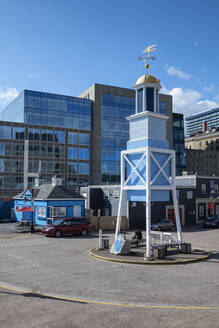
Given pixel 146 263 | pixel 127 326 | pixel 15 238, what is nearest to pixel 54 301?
pixel 127 326

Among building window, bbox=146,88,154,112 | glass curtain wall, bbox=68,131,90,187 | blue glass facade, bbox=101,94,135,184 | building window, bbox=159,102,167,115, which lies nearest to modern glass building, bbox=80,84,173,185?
blue glass facade, bbox=101,94,135,184

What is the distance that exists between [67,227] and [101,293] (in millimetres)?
18086

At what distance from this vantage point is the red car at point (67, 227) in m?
30.4

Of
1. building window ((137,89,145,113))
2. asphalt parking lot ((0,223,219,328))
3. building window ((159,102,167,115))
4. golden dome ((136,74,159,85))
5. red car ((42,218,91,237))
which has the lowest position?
asphalt parking lot ((0,223,219,328))

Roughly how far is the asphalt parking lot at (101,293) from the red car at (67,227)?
8.95 meters

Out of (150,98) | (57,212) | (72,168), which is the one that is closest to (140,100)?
(150,98)

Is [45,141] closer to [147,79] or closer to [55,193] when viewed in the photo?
[55,193]

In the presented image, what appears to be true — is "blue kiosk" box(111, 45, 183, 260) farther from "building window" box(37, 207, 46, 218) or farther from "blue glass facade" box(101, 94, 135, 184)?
"blue glass facade" box(101, 94, 135, 184)

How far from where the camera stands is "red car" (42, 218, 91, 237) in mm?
30370

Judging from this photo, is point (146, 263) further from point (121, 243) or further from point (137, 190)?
point (137, 190)

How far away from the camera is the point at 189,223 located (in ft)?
145

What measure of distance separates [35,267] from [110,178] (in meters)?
61.7

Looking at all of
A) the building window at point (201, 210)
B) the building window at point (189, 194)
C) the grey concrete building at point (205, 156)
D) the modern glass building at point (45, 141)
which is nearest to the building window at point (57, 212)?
the building window at point (189, 194)

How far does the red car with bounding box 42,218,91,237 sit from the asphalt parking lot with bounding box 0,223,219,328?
895 centimetres
